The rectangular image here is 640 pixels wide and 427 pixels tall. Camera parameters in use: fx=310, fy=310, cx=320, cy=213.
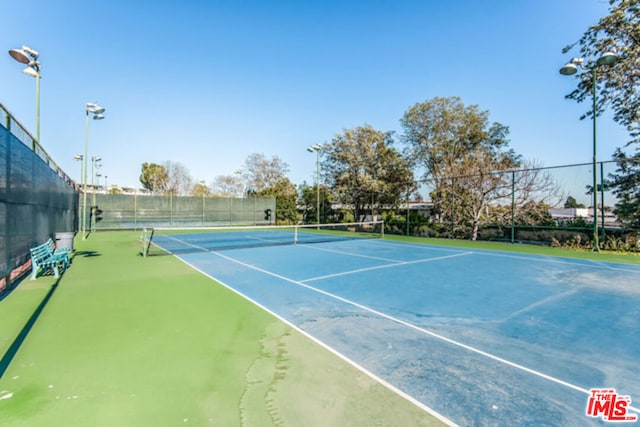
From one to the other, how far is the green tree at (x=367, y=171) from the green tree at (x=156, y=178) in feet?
135

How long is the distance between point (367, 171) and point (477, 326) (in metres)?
19.8

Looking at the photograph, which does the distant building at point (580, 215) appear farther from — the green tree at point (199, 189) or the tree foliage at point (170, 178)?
the tree foliage at point (170, 178)

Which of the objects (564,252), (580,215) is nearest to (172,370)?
(564,252)

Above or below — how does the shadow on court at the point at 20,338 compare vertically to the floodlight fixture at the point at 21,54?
below

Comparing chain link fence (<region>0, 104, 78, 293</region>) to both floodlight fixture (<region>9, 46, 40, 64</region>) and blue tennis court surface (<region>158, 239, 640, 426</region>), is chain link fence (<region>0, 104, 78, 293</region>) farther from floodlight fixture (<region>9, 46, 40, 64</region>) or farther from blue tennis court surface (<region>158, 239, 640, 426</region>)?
blue tennis court surface (<region>158, 239, 640, 426</region>)

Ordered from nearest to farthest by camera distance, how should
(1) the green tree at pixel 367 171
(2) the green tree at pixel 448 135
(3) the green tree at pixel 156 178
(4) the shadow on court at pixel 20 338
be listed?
1. (4) the shadow on court at pixel 20 338
2. (1) the green tree at pixel 367 171
3. (2) the green tree at pixel 448 135
4. (3) the green tree at pixel 156 178

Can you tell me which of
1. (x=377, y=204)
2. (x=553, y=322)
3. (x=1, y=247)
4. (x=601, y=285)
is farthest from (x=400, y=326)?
(x=377, y=204)

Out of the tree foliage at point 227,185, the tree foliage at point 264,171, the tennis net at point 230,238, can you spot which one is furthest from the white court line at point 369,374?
the tree foliage at point 227,185

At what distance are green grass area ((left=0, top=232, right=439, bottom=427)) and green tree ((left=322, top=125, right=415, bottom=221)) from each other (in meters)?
18.4

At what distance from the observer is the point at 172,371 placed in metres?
2.93

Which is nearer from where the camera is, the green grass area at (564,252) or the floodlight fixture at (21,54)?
the floodlight fixture at (21,54)

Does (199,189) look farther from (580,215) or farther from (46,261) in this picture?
(580,215)

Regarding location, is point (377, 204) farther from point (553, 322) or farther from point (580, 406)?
point (580, 406)

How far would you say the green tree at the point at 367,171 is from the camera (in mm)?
22406
